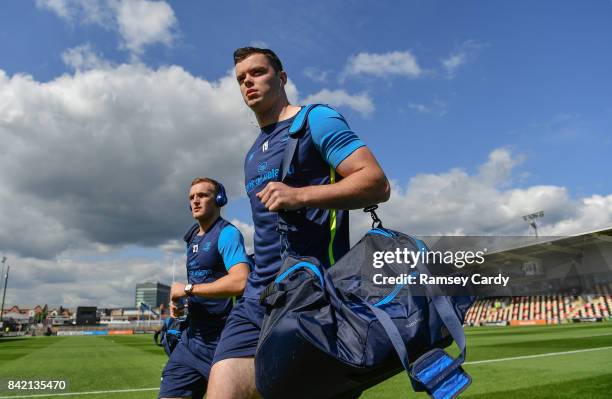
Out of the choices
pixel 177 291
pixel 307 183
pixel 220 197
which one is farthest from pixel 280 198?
pixel 220 197

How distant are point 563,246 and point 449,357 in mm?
60914

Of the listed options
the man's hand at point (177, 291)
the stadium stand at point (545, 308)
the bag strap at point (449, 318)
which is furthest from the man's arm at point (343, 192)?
the stadium stand at point (545, 308)

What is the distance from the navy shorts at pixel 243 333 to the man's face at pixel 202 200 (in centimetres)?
190

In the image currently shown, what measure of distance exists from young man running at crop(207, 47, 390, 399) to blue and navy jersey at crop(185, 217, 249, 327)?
1.36 m

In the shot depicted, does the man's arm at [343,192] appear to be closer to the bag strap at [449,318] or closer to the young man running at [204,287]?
the bag strap at [449,318]

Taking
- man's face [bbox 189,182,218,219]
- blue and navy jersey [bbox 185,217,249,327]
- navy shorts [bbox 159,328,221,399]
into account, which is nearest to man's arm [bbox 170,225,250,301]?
blue and navy jersey [bbox 185,217,249,327]

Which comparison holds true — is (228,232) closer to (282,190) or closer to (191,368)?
(191,368)

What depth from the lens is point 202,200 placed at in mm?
4082

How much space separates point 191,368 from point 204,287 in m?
0.78

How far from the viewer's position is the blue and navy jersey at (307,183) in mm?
1910

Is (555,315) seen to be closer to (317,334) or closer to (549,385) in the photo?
(549,385)

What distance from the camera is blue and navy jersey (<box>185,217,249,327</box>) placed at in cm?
372

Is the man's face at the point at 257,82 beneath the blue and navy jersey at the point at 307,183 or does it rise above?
above

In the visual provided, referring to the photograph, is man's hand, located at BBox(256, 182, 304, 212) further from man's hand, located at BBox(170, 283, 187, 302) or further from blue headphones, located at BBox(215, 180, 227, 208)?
blue headphones, located at BBox(215, 180, 227, 208)
